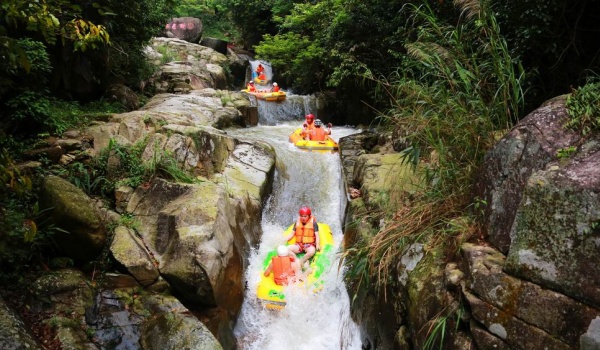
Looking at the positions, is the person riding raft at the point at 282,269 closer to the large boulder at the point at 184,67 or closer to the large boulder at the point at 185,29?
the large boulder at the point at 184,67

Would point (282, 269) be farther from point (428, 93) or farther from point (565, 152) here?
point (565, 152)

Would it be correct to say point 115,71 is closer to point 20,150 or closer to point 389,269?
point 20,150

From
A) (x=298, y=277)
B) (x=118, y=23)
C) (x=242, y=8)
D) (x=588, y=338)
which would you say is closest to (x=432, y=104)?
(x=588, y=338)

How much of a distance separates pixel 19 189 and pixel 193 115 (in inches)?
285

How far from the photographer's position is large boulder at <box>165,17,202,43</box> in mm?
20875

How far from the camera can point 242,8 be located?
21328 mm

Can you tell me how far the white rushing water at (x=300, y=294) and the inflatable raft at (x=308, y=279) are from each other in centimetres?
9

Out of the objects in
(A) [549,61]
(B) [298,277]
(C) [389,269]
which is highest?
(A) [549,61]

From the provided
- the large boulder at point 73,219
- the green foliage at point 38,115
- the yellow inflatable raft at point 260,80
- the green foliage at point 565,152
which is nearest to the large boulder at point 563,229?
the green foliage at point 565,152

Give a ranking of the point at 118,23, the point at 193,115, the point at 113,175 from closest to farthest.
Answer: the point at 113,175
the point at 118,23
the point at 193,115

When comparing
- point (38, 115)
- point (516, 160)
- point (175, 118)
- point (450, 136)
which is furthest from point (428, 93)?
point (38, 115)

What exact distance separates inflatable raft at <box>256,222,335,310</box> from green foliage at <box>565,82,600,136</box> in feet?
13.1

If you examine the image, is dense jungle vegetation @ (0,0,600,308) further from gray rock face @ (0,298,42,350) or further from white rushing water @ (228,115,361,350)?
white rushing water @ (228,115,361,350)

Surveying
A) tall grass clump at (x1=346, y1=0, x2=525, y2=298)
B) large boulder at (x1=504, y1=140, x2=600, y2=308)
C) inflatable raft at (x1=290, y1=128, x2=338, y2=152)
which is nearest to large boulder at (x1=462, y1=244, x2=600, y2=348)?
large boulder at (x1=504, y1=140, x2=600, y2=308)
